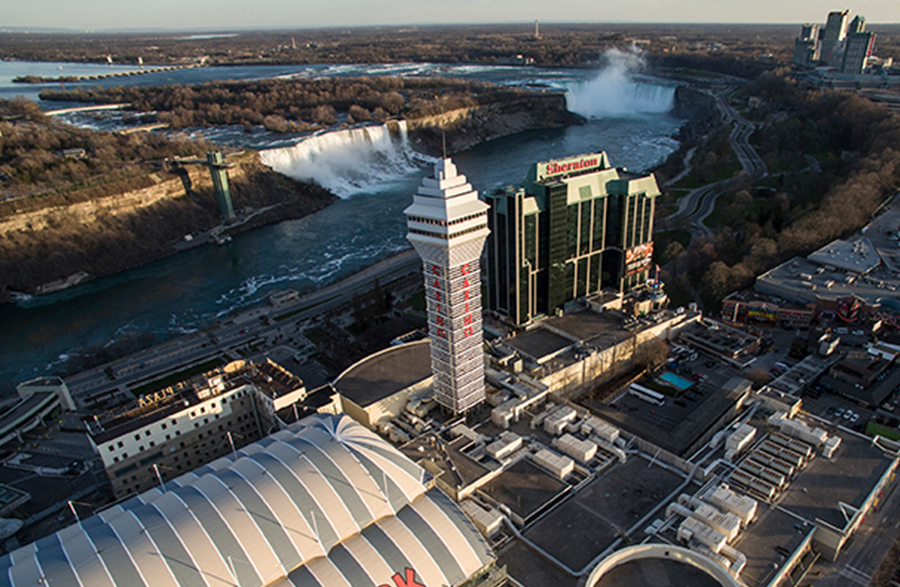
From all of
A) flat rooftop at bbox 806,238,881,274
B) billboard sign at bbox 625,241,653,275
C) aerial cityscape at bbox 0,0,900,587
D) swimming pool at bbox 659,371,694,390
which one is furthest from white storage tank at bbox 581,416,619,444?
flat rooftop at bbox 806,238,881,274

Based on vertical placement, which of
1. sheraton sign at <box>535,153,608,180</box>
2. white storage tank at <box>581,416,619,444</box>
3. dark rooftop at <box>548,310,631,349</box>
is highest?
sheraton sign at <box>535,153,608,180</box>

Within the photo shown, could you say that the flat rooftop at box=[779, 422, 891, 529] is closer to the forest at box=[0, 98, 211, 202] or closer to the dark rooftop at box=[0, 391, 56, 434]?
the dark rooftop at box=[0, 391, 56, 434]

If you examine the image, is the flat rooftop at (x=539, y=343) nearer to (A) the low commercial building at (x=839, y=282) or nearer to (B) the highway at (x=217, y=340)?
(B) the highway at (x=217, y=340)

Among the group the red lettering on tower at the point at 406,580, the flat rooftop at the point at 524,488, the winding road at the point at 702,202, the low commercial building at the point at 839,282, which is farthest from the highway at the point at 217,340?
the low commercial building at the point at 839,282

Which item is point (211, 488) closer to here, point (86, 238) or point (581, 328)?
point (581, 328)

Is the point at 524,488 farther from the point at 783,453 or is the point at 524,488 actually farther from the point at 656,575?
the point at 783,453

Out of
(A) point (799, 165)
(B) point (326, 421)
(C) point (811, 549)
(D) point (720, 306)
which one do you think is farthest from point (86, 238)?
(A) point (799, 165)

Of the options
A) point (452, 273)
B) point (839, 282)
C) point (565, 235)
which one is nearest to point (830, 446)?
point (452, 273)
